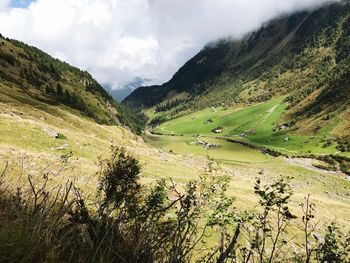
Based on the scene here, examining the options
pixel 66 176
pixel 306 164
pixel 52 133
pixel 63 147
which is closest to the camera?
pixel 66 176

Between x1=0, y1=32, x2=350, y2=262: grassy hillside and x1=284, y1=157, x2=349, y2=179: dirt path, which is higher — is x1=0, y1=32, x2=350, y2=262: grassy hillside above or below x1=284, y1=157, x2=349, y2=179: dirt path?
above

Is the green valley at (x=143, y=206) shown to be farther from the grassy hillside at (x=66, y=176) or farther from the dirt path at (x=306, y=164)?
the dirt path at (x=306, y=164)

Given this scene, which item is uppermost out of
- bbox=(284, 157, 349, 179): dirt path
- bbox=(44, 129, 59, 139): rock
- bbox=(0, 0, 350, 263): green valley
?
bbox=(44, 129, 59, 139): rock

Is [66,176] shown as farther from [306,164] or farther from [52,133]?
[306,164]

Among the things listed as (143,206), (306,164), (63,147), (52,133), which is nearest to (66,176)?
(63,147)

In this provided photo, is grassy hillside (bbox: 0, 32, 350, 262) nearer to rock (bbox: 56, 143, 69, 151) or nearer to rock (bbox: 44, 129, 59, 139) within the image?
rock (bbox: 56, 143, 69, 151)

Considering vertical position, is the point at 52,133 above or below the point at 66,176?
above

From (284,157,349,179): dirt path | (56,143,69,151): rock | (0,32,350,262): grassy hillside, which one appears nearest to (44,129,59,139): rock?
(0,32,350,262): grassy hillside

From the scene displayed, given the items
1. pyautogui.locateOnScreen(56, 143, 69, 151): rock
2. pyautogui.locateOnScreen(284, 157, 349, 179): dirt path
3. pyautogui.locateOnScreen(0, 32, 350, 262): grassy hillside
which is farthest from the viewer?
pyautogui.locateOnScreen(284, 157, 349, 179): dirt path

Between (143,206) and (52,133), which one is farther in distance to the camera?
(52,133)

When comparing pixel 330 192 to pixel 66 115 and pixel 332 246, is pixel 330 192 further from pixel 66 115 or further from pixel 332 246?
pixel 332 246

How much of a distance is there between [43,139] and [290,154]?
147 m

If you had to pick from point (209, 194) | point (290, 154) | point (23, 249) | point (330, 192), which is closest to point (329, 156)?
point (290, 154)

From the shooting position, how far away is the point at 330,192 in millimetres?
98625
